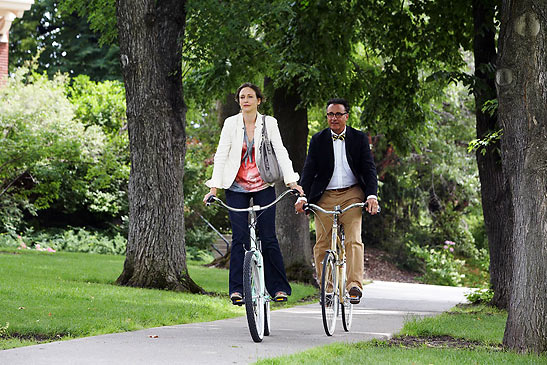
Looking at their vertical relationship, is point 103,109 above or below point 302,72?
above

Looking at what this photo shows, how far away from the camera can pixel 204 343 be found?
21.2 ft

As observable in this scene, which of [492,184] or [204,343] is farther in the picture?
[492,184]

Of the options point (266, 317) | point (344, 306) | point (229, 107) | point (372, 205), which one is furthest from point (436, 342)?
point (229, 107)

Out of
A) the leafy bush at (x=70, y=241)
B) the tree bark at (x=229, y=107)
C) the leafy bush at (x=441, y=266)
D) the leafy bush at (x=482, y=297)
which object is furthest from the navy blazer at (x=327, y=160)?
the leafy bush at (x=441, y=266)

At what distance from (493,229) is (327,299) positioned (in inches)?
221

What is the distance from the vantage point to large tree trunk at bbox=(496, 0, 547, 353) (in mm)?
6594

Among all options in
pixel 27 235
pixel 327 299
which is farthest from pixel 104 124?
pixel 327 299

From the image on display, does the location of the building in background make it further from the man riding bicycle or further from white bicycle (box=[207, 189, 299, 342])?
white bicycle (box=[207, 189, 299, 342])

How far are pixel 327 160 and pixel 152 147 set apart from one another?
4076 mm

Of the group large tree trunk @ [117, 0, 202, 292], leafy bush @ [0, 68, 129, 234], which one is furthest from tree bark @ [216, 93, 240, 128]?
large tree trunk @ [117, 0, 202, 292]

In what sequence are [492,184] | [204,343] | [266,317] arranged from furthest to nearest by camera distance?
[492,184] < [266,317] < [204,343]

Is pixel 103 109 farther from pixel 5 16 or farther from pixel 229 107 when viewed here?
pixel 229 107

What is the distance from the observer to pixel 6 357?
211 inches

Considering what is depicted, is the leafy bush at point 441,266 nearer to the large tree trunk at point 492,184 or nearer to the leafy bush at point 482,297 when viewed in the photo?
the leafy bush at point 482,297
